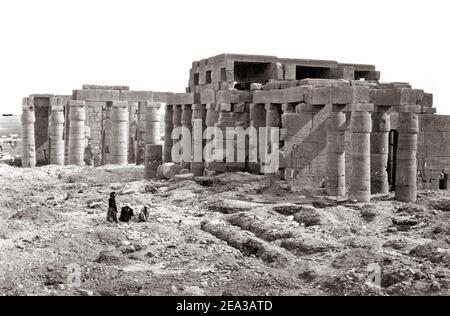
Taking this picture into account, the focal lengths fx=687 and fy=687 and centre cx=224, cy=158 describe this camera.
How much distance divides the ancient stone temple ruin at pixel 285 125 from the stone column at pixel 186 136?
0.15 ft

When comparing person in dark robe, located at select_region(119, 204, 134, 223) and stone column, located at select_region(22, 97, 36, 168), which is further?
stone column, located at select_region(22, 97, 36, 168)

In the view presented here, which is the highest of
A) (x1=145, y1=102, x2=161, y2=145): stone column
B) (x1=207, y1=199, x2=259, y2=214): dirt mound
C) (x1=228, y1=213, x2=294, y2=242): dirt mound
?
(x1=145, y1=102, x2=161, y2=145): stone column

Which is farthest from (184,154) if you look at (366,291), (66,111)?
(366,291)

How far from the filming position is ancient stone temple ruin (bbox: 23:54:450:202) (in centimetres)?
2014

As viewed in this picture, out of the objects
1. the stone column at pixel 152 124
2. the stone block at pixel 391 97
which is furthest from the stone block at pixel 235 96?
the stone column at pixel 152 124

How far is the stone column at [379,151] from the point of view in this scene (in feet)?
71.3

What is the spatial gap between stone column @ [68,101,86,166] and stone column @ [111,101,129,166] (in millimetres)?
1581

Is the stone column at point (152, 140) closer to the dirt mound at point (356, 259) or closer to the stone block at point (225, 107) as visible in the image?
the stone block at point (225, 107)

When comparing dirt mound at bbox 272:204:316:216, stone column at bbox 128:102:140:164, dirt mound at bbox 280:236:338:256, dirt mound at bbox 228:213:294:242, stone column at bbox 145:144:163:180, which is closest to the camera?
dirt mound at bbox 280:236:338:256

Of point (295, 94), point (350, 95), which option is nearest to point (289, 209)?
Answer: point (350, 95)

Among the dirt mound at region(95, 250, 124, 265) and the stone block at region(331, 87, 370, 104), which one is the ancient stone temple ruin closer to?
the stone block at region(331, 87, 370, 104)

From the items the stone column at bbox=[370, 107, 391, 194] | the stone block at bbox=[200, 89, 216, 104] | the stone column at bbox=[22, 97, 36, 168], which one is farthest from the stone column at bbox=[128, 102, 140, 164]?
the stone column at bbox=[370, 107, 391, 194]

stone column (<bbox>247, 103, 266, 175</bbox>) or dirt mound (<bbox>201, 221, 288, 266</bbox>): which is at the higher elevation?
stone column (<bbox>247, 103, 266, 175</bbox>)

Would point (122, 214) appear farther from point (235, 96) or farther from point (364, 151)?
point (235, 96)
